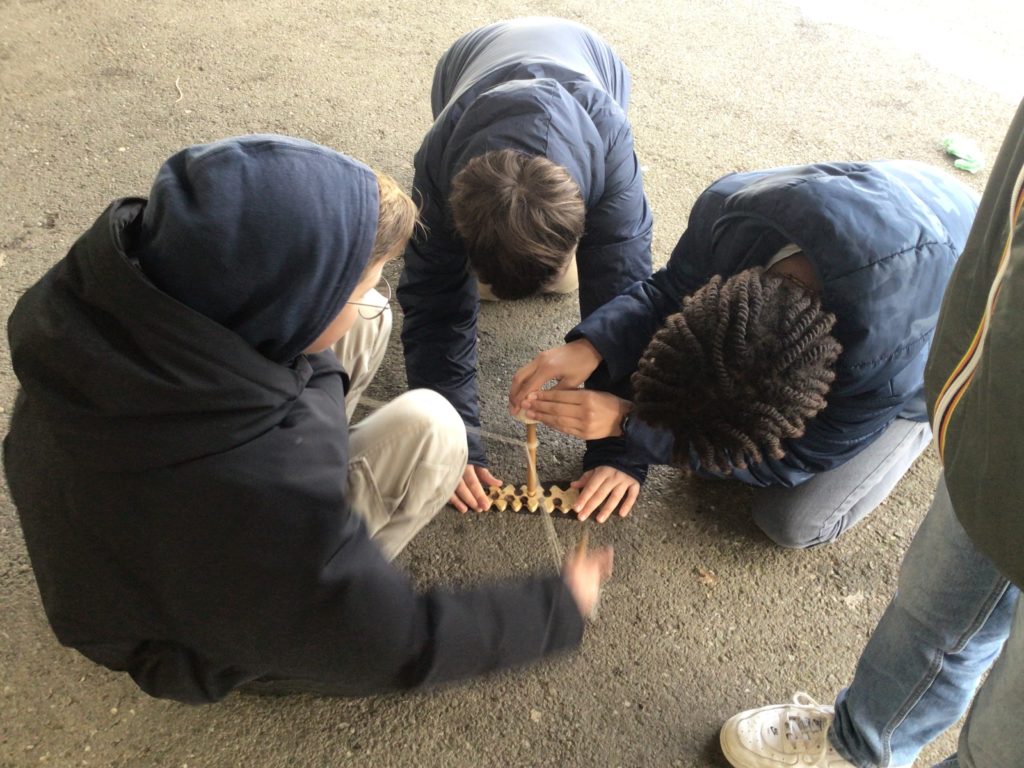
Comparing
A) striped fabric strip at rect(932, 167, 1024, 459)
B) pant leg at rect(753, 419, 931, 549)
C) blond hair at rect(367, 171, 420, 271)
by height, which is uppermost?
striped fabric strip at rect(932, 167, 1024, 459)

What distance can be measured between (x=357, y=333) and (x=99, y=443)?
23.9 inches

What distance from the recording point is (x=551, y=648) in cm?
89

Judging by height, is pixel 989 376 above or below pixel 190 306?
above

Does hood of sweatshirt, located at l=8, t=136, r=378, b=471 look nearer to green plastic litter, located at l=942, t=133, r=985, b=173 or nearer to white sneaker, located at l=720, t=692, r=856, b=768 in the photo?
white sneaker, located at l=720, t=692, r=856, b=768

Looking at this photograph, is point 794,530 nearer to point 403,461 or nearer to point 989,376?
point 403,461

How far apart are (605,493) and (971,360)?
33.9 inches

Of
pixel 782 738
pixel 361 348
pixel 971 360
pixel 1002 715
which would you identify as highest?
pixel 971 360

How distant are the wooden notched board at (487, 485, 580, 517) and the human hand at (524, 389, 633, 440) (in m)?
0.21

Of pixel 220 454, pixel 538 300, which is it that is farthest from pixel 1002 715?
pixel 538 300

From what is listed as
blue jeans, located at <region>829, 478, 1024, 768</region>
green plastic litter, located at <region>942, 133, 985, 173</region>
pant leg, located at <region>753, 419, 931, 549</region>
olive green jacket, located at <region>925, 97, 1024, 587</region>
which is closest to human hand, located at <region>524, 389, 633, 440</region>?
pant leg, located at <region>753, 419, 931, 549</region>

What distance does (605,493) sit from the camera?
4.63ft

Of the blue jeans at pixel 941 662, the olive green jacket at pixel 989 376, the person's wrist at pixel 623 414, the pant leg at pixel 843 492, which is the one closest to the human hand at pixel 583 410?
the person's wrist at pixel 623 414

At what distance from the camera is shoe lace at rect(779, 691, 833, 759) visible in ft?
3.60

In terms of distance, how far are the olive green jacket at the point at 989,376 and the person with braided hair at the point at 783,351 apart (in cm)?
26
